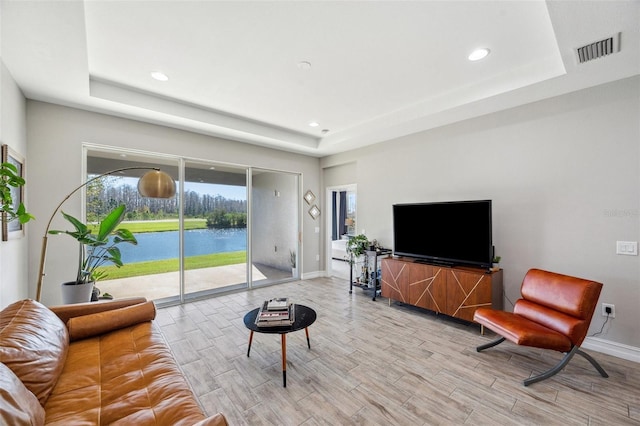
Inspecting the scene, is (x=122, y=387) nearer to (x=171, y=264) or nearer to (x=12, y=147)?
(x=12, y=147)

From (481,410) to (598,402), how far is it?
963 millimetres

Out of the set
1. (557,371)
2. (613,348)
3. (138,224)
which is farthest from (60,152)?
(613,348)

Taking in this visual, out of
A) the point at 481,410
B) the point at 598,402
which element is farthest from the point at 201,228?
the point at 598,402

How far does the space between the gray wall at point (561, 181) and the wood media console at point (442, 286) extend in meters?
0.54

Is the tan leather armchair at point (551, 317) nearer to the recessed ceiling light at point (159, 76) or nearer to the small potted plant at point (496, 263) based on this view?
the small potted plant at point (496, 263)

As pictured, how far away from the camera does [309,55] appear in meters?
2.51

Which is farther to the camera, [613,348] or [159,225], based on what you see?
[159,225]

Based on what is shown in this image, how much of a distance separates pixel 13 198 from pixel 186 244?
2063mm

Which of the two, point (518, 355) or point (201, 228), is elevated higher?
point (201, 228)

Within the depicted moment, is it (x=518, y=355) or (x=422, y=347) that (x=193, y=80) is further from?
(x=518, y=355)

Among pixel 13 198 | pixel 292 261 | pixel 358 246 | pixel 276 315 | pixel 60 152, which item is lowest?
pixel 292 261

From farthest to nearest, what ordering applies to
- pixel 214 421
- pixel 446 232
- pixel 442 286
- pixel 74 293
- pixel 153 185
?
pixel 446 232 < pixel 442 286 < pixel 74 293 < pixel 153 185 < pixel 214 421

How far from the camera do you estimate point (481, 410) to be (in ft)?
6.34

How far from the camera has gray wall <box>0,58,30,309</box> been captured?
2.34 metres
